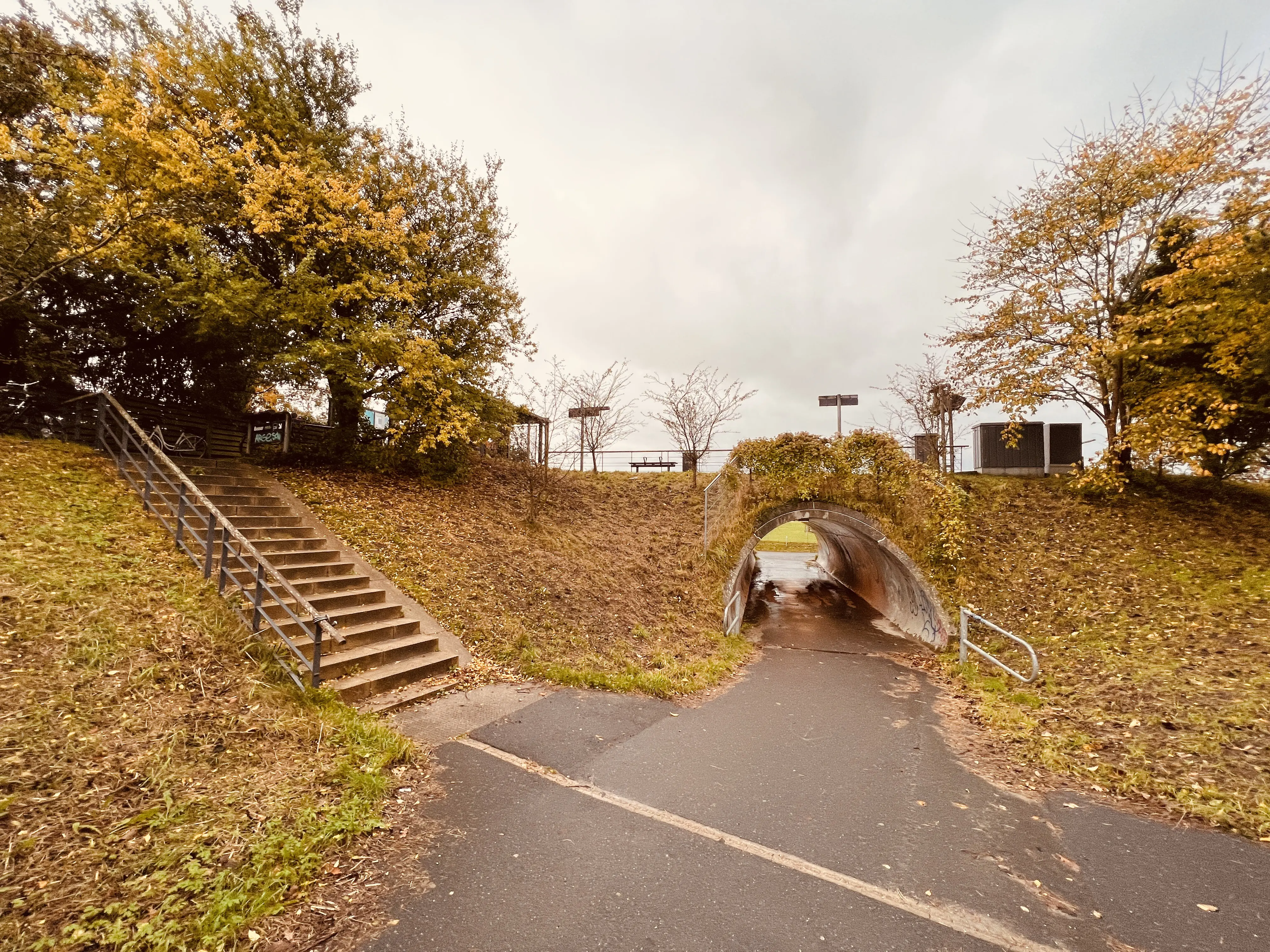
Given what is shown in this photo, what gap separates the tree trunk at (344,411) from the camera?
11.3m

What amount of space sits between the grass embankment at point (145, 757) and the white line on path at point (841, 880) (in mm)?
1946

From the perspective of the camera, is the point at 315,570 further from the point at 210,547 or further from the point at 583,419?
the point at 583,419

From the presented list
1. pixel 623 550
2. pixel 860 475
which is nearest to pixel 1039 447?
pixel 860 475

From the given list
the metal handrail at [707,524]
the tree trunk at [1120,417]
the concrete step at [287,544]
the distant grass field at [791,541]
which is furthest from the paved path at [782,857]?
the distant grass field at [791,541]

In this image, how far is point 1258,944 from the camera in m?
3.10

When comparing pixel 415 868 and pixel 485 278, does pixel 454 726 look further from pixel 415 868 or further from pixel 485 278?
pixel 485 278

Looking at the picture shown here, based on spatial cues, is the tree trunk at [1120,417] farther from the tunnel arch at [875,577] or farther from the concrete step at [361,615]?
the concrete step at [361,615]

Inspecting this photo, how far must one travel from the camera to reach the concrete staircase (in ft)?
20.3

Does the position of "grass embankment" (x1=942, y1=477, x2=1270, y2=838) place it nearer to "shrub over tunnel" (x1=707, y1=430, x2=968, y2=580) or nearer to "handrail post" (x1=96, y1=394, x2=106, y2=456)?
"shrub over tunnel" (x1=707, y1=430, x2=968, y2=580)

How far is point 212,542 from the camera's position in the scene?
5.96m

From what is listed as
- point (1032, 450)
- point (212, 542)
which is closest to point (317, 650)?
point (212, 542)

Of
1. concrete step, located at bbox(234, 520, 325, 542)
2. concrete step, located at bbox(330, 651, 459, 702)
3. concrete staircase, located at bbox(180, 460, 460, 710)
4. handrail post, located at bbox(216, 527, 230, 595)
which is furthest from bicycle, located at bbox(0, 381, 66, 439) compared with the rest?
concrete step, located at bbox(330, 651, 459, 702)

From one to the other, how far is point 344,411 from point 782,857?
42.5 ft

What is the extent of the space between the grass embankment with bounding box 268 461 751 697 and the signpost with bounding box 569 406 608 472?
4.48 m
